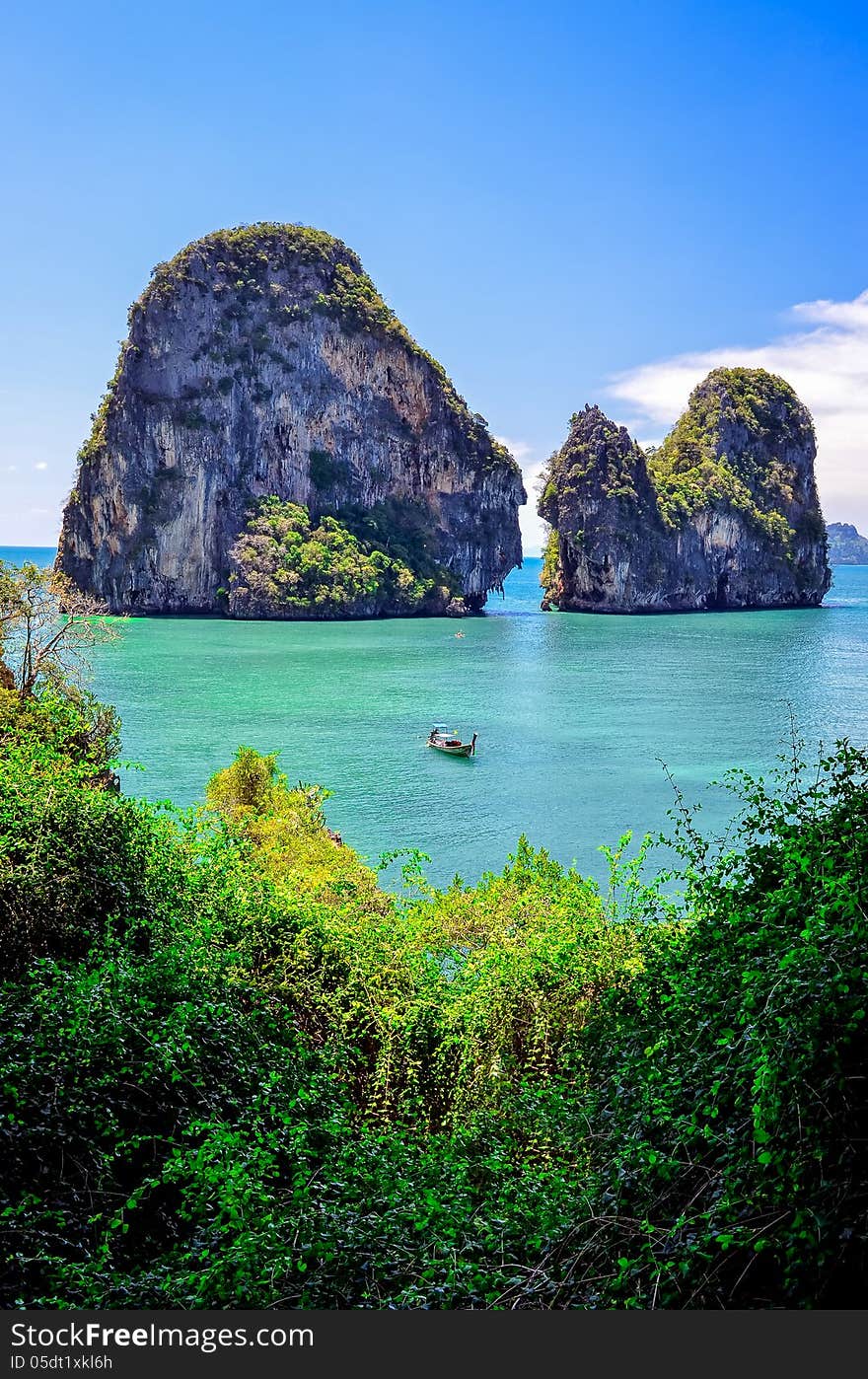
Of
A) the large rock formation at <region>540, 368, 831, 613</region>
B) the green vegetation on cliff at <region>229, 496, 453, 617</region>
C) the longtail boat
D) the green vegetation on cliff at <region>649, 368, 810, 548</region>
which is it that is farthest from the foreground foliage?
the green vegetation on cliff at <region>649, 368, 810, 548</region>

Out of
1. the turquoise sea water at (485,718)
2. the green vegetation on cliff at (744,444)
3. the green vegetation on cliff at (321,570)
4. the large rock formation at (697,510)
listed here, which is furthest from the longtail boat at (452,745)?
the green vegetation on cliff at (744,444)

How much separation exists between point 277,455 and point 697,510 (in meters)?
41.7

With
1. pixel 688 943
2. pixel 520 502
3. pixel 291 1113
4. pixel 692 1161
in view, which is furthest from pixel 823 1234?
pixel 520 502

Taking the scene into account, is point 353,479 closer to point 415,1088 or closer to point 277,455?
point 277,455

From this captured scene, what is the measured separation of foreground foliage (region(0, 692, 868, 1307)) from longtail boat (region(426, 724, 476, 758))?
20.0 m

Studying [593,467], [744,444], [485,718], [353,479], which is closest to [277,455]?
[353,479]

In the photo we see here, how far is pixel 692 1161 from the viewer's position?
4324mm

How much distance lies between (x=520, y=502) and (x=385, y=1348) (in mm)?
101958

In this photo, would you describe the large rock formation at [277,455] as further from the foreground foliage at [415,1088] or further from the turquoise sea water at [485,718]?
the foreground foliage at [415,1088]

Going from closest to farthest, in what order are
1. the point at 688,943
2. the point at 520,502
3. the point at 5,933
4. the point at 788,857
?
1. the point at 788,857
2. the point at 688,943
3. the point at 5,933
4. the point at 520,502

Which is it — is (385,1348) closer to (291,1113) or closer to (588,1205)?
(588,1205)

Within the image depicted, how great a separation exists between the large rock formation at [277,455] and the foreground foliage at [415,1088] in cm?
7471

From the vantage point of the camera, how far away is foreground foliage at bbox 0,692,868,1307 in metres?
3.86

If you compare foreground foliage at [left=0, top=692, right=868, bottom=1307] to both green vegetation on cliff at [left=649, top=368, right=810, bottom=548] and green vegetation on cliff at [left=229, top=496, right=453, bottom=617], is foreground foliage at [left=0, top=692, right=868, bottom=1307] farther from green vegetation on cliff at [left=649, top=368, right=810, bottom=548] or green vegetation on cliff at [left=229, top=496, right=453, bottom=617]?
green vegetation on cliff at [left=649, top=368, right=810, bottom=548]
